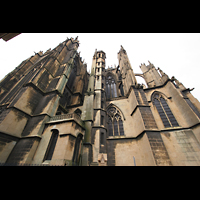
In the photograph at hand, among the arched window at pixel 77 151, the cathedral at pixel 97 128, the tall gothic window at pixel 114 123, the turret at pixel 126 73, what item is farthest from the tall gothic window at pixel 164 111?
the arched window at pixel 77 151

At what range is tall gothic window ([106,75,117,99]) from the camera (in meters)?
17.9

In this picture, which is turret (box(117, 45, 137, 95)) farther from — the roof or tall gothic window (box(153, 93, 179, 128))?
the roof

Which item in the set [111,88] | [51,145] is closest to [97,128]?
[51,145]

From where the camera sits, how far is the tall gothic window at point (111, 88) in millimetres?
17906

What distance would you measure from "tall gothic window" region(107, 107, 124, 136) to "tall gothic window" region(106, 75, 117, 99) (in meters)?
5.26

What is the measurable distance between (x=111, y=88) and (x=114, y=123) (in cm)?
909

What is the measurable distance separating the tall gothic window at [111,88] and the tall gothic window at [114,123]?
17.2ft

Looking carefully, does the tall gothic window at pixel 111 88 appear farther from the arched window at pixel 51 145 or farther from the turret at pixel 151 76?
the arched window at pixel 51 145

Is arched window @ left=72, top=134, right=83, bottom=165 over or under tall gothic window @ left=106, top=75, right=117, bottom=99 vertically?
under

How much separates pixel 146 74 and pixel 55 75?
53.5 feet

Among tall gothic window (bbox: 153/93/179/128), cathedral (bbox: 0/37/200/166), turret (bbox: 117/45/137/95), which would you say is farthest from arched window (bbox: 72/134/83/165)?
turret (bbox: 117/45/137/95)

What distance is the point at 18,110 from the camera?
8055 millimetres
